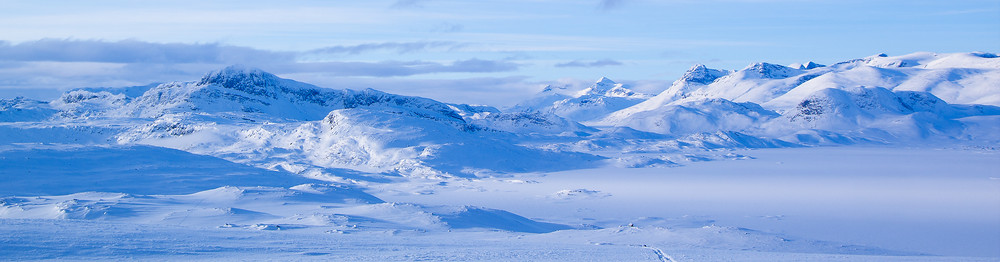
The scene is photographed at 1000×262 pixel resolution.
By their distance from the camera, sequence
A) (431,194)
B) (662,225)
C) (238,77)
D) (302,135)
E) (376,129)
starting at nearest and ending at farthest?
(662,225), (431,194), (376,129), (302,135), (238,77)

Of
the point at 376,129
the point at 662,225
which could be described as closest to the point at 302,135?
the point at 376,129

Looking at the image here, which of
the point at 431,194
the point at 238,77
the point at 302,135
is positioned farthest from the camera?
the point at 238,77

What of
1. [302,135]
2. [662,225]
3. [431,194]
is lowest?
[431,194]

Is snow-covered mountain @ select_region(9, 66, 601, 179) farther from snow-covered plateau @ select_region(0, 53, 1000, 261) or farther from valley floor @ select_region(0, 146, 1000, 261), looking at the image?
valley floor @ select_region(0, 146, 1000, 261)

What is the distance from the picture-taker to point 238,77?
156750 millimetres

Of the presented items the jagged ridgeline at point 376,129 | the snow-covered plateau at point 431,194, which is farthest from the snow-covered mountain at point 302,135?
the snow-covered plateau at point 431,194

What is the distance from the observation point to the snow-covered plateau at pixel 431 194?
24594 millimetres

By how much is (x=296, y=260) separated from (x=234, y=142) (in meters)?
82.6

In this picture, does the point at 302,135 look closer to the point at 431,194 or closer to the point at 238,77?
the point at 431,194

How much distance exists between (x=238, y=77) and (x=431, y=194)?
4094 inches

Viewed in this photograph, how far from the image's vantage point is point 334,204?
4562cm

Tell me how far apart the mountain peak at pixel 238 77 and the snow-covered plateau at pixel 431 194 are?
3.77 meters

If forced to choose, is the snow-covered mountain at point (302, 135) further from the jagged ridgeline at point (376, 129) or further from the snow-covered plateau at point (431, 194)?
the snow-covered plateau at point (431, 194)

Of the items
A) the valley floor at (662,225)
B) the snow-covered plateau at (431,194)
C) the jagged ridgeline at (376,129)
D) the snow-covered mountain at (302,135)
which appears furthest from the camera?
the jagged ridgeline at (376,129)
